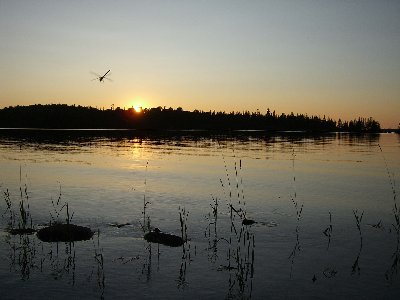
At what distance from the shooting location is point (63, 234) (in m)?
14.1

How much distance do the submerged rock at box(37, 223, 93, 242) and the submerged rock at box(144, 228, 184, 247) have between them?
217 cm

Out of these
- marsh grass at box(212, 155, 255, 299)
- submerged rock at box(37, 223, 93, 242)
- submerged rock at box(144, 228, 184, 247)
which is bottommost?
marsh grass at box(212, 155, 255, 299)

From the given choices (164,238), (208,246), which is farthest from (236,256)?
(164,238)

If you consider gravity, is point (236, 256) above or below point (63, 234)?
below

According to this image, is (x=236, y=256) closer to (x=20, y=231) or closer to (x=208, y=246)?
(x=208, y=246)

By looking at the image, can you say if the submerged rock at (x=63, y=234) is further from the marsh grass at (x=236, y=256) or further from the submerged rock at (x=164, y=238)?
the marsh grass at (x=236, y=256)

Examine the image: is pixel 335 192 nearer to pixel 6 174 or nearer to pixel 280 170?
pixel 280 170

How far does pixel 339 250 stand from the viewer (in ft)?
45.3

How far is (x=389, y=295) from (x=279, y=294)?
2.76m

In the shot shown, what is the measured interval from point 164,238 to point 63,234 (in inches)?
140

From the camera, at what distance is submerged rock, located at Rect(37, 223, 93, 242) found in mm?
14016

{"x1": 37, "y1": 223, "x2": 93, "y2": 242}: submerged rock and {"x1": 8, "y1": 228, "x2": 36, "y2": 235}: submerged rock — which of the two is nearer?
{"x1": 37, "y1": 223, "x2": 93, "y2": 242}: submerged rock

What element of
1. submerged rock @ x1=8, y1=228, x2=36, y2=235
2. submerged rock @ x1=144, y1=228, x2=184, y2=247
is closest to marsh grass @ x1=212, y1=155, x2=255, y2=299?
submerged rock @ x1=144, y1=228, x2=184, y2=247

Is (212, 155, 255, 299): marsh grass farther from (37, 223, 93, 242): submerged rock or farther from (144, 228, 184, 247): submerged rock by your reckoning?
(37, 223, 93, 242): submerged rock
